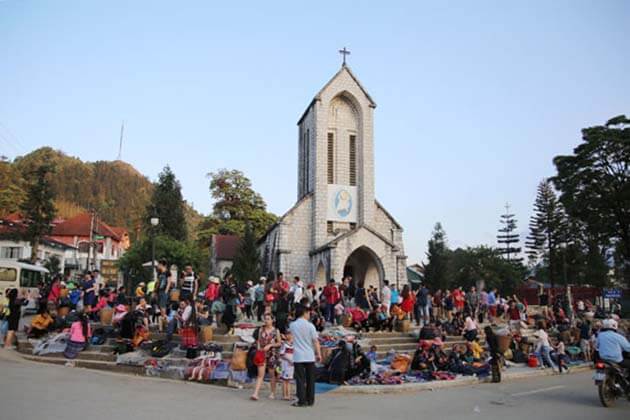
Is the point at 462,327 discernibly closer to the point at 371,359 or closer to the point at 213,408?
the point at 371,359

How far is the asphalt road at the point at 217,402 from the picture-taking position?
23.4 ft

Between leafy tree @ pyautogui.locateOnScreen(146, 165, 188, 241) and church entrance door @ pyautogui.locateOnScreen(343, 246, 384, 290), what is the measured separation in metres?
27.7

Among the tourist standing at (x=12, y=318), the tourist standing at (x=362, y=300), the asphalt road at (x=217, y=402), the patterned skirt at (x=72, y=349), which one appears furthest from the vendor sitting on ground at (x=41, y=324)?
the tourist standing at (x=362, y=300)

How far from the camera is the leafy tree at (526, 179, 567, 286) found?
56281 mm

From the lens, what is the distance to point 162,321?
14.2 m

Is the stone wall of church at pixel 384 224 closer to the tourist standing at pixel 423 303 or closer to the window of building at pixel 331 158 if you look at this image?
the window of building at pixel 331 158

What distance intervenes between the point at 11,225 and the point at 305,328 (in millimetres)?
42860

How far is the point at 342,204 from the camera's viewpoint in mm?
31281

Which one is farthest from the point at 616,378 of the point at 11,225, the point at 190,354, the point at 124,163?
the point at 124,163

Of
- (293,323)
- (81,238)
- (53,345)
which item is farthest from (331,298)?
(81,238)

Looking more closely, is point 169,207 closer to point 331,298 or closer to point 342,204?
point 342,204

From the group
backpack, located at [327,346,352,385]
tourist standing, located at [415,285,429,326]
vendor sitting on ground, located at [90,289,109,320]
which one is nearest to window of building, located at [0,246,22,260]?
vendor sitting on ground, located at [90,289,109,320]

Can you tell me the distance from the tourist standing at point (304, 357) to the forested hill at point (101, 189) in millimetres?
90533

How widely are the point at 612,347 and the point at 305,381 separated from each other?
5544mm
